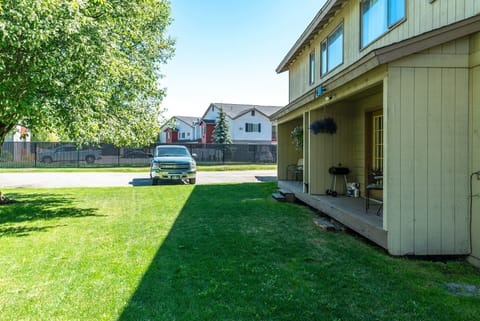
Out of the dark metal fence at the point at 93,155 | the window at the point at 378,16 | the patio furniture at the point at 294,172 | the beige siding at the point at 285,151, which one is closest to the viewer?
the window at the point at 378,16

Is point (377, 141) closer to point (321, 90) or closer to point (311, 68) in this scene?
point (321, 90)

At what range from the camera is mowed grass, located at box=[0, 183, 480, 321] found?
3.05 m

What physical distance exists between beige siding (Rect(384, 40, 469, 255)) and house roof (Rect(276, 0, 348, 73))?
4.77 m

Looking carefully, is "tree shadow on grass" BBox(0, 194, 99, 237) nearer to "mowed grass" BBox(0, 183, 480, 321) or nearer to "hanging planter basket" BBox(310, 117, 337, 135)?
"mowed grass" BBox(0, 183, 480, 321)

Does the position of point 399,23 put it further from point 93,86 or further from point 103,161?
point 103,161

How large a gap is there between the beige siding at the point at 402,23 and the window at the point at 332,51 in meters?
0.17

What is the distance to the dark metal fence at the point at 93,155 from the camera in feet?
81.1

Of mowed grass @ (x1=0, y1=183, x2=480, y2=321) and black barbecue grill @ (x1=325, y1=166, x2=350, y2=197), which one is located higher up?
black barbecue grill @ (x1=325, y1=166, x2=350, y2=197)

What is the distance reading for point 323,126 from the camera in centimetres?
785

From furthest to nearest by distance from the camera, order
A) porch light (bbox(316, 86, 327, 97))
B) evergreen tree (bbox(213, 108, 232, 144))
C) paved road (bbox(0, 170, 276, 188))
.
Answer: evergreen tree (bbox(213, 108, 232, 144)), paved road (bbox(0, 170, 276, 188)), porch light (bbox(316, 86, 327, 97))

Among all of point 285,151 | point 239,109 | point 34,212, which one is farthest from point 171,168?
point 239,109

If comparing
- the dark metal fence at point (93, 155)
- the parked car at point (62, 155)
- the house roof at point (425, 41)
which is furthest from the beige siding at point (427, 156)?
the parked car at point (62, 155)

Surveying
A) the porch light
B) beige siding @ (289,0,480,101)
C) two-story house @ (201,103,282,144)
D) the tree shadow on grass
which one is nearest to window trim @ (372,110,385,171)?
beige siding @ (289,0,480,101)

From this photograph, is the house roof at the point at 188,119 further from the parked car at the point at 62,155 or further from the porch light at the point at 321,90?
the porch light at the point at 321,90
